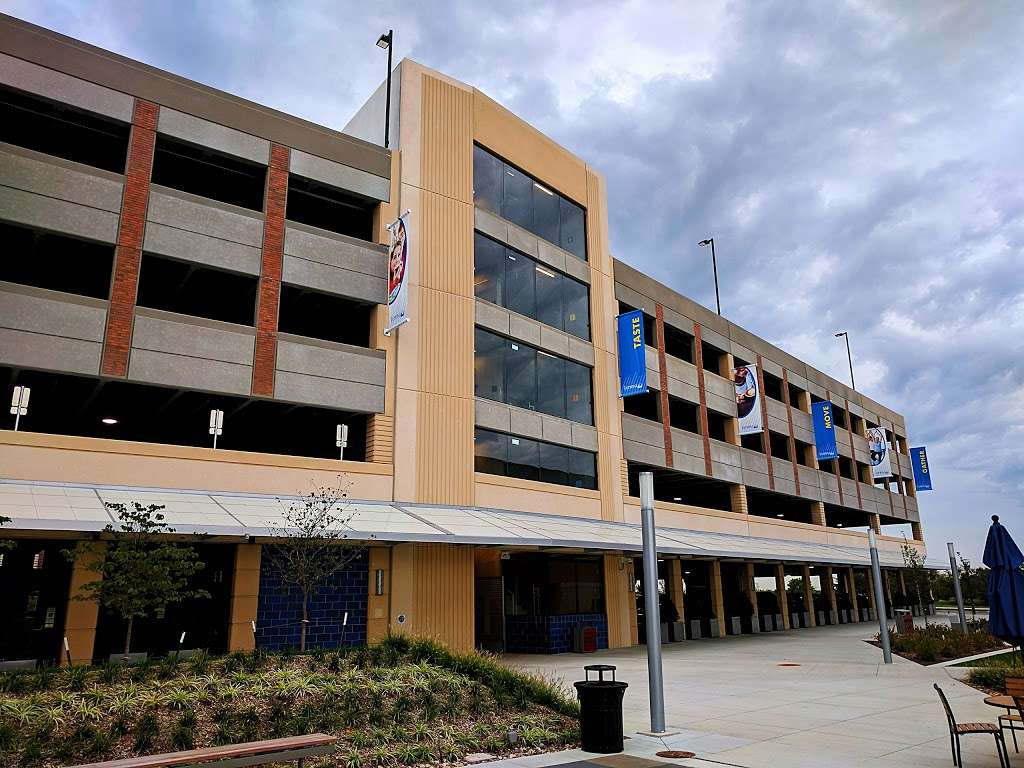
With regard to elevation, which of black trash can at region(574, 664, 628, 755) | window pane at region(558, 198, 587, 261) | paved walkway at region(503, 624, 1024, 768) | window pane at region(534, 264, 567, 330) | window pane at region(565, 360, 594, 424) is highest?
window pane at region(558, 198, 587, 261)

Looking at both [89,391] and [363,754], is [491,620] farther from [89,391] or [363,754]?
[363,754]

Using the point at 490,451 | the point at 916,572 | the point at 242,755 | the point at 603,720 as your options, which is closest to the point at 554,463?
the point at 490,451

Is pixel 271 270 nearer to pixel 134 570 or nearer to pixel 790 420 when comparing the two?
pixel 134 570

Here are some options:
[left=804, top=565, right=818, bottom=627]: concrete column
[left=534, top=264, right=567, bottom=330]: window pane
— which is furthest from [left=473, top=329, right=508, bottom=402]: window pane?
[left=804, top=565, right=818, bottom=627]: concrete column

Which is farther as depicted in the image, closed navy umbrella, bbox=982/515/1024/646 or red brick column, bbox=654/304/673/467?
red brick column, bbox=654/304/673/467


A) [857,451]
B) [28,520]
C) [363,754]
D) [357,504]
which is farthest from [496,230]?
[857,451]

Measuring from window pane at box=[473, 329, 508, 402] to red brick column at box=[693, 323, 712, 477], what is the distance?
15.5 m

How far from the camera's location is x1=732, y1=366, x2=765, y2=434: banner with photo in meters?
42.8

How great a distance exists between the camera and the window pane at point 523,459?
28.0 meters

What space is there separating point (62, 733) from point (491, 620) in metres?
21.2

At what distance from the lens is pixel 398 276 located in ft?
81.4

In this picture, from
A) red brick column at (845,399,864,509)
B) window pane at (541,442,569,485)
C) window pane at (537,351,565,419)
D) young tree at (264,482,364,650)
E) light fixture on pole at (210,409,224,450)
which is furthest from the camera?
red brick column at (845,399,864,509)

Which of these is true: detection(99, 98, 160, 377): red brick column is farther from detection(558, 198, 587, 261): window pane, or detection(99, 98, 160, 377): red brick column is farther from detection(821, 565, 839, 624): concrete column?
detection(821, 565, 839, 624): concrete column

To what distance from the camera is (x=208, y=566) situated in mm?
21750
